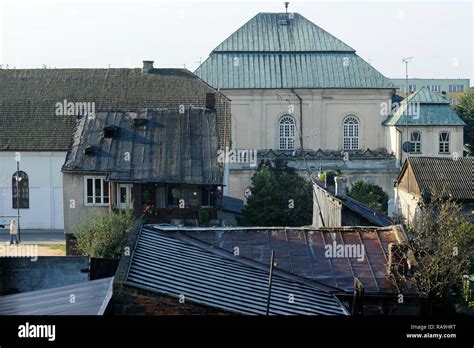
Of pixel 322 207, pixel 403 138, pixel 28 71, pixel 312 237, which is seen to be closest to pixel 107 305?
pixel 312 237

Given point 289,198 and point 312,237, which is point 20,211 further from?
point 312,237

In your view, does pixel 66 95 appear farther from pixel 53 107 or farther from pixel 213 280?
pixel 213 280

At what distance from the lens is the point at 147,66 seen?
29.0m

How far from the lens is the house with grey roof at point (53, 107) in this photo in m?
25.8

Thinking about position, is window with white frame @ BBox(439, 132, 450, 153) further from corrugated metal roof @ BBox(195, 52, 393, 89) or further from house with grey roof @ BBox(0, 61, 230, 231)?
house with grey roof @ BBox(0, 61, 230, 231)

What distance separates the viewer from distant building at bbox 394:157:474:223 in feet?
69.6

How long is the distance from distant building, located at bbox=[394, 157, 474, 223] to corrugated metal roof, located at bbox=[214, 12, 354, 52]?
1062 centimetres

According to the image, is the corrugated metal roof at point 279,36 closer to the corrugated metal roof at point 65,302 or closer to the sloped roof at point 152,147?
the sloped roof at point 152,147

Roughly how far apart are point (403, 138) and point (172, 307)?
2774cm

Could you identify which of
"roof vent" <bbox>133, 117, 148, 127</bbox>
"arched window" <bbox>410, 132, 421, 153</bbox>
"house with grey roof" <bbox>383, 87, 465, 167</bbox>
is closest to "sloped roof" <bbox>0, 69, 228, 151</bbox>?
"roof vent" <bbox>133, 117, 148, 127</bbox>

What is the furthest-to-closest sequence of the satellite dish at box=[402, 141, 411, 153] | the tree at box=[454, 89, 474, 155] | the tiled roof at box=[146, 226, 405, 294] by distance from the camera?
the tree at box=[454, 89, 474, 155], the satellite dish at box=[402, 141, 411, 153], the tiled roof at box=[146, 226, 405, 294]

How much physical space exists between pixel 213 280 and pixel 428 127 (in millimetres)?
27067

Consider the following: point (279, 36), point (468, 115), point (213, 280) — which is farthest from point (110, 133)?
point (468, 115)

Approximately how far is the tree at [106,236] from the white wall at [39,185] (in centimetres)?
1001
